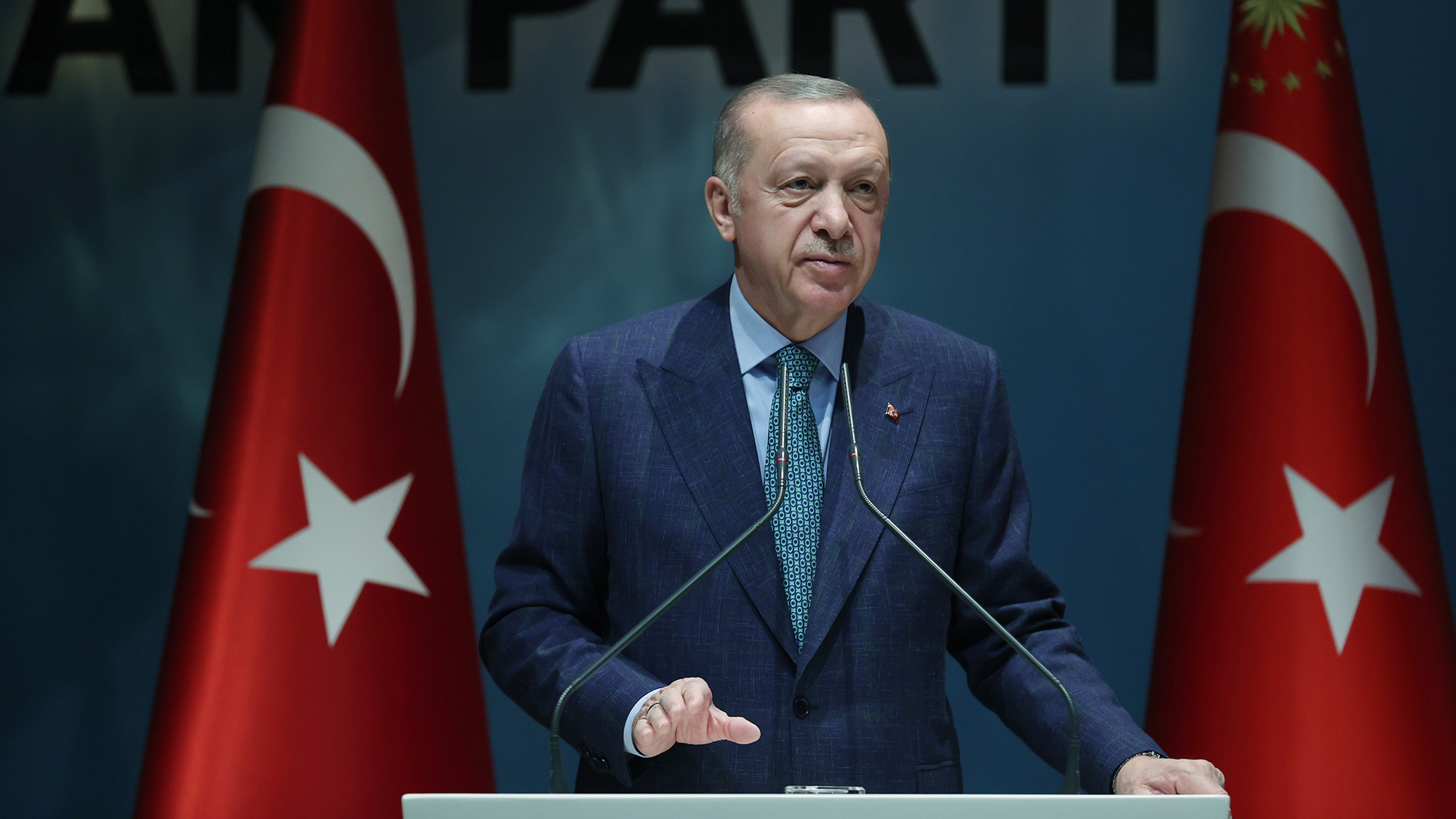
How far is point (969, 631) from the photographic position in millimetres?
1869

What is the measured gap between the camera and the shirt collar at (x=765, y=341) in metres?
1.89

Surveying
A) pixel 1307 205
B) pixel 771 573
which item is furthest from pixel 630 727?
pixel 1307 205

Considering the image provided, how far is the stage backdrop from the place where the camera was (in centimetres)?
354

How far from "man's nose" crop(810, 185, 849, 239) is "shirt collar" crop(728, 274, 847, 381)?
16 centimetres

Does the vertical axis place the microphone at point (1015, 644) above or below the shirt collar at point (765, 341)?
below

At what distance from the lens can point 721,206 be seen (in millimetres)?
1955

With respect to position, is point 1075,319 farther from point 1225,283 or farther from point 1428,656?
point 1428,656

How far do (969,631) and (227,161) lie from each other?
2598 mm

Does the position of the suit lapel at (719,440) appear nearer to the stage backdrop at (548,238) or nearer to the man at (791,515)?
the man at (791,515)

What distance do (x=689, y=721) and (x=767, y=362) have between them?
657mm

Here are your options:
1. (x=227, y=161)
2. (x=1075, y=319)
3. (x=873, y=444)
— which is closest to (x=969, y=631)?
(x=873, y=444)

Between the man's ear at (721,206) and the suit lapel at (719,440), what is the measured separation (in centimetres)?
10

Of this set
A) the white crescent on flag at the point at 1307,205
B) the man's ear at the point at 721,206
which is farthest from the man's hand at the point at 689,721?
the white crescent on flag at the point at 1307,205

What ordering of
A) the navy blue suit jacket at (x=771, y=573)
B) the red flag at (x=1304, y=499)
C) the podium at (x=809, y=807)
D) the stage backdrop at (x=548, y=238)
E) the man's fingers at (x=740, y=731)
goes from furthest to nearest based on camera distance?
the stage backdrop at (x=548, y=238)
the red flag at (x=1304, y=499)
the navy blue suit jacket at (x=771, y=573)
the man's fingers at (x=740, y=731)
the podium at (x=809, y=807)
